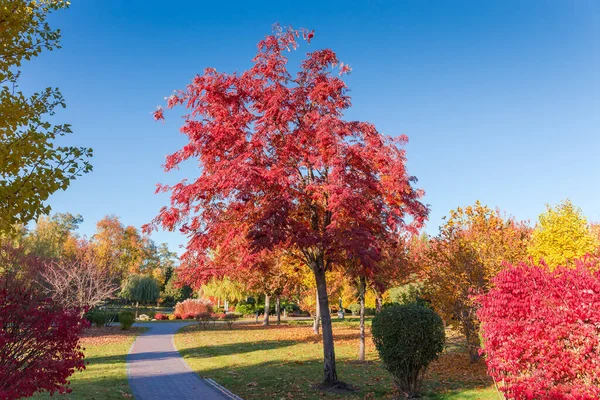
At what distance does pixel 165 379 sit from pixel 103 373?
2.39 meters

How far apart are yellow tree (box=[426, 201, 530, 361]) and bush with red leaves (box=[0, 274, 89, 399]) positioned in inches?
432

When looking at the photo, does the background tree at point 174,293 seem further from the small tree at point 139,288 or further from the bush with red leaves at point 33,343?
the bush with red leaves at point 33,343

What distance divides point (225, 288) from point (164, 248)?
52124 mm

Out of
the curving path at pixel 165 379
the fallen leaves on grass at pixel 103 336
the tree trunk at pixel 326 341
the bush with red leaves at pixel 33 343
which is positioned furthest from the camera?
the fallen leaves on grass at pixel 103 336

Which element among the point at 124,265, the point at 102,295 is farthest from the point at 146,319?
the point at 102,295

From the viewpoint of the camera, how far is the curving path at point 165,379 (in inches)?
420

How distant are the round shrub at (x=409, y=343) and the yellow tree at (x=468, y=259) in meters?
3.99

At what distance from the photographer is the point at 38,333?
6246mm

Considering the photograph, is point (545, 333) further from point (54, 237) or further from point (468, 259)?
point (54, 237)

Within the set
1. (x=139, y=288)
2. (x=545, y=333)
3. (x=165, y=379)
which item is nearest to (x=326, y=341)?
(x=165, y=379)

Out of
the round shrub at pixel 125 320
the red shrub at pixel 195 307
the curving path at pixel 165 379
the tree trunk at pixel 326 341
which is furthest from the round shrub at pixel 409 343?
the red shrub at pixel 195 307

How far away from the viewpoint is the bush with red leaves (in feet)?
19.6

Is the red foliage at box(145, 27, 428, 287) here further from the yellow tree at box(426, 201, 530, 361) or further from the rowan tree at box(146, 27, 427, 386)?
the yellow tree at box(426, 201, 530, 361)

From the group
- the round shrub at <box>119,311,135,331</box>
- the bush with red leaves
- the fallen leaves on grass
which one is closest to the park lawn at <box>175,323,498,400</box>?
the fallen leaves on grass
